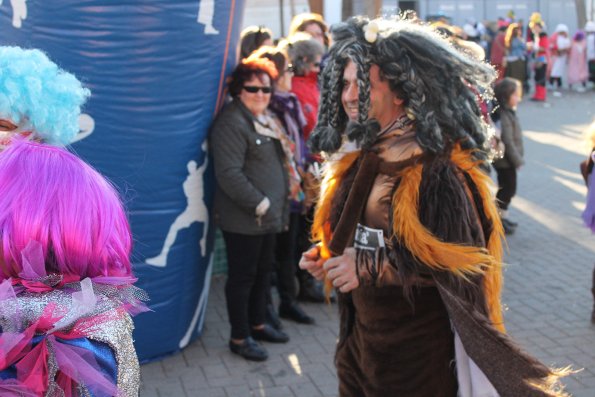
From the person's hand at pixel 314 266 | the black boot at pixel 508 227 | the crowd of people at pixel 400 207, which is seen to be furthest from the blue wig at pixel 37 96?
the black boot at pixel 508 227

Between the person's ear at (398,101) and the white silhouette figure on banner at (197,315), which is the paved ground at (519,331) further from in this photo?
the person's ear at (398,101)

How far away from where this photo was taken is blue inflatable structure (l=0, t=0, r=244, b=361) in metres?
3.73

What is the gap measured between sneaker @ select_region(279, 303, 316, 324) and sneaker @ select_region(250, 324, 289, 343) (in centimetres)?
32

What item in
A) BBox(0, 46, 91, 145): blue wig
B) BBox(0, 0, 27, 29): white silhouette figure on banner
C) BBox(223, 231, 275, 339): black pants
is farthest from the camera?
BBox(223, 231, 275, 339): black pants

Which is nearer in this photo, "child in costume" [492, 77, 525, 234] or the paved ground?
the paved ground

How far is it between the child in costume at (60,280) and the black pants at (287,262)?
3.48 meters

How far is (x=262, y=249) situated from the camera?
15.0ft

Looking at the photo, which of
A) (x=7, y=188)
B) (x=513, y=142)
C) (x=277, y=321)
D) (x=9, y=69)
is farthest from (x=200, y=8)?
(x=513, y=142)

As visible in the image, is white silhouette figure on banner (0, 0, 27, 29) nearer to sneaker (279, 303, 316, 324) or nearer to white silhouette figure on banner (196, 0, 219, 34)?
white silhouette figure on banner (196, 0, 219, 34)

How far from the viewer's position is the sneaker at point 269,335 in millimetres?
4844

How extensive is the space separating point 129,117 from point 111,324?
244 cm

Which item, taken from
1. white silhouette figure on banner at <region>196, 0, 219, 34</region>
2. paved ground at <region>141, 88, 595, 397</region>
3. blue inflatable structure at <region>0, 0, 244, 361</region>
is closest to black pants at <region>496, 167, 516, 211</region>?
paved ground at <region>141, 88, 595, 397</region>

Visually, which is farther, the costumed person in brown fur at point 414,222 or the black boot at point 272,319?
the black boot at point 272,319

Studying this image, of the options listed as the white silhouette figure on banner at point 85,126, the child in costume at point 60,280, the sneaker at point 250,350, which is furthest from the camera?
the sneaker at point 250,350
